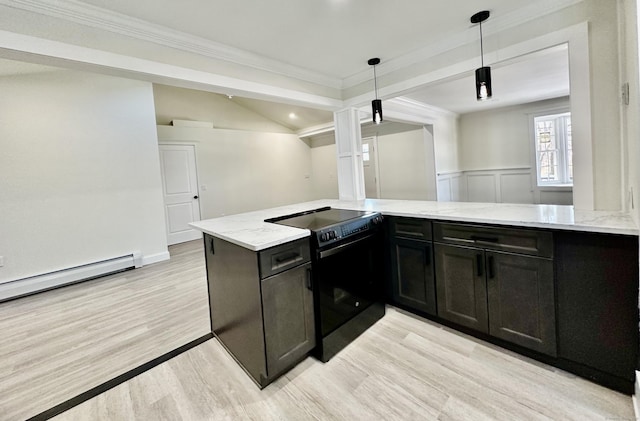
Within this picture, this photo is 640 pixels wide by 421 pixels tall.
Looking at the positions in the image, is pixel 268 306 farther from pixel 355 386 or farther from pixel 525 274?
pixel 525 274

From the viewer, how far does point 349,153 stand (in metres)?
3.63

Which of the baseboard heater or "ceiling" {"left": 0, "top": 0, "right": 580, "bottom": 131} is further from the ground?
"ceiling" {"left": 0, "top": 0, "right": 580, "bottom": 131}

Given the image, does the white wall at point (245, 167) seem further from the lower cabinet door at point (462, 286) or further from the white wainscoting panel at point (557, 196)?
the white wainscoting panel at point (557, 196)

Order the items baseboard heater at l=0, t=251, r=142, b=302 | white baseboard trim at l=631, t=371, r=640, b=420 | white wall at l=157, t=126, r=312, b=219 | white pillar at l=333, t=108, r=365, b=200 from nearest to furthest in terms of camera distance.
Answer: white baseboard trim at l=631, t=371, r=640, b=420
baseboard heater at l=0, t=251, r=142, b=302
white pillar at l=333, t=108, r=365, b=200
white wall at l=157, t=126, r=312, b=219

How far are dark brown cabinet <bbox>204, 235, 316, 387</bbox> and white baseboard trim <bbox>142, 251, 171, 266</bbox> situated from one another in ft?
10.3

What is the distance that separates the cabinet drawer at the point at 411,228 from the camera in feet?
7.21

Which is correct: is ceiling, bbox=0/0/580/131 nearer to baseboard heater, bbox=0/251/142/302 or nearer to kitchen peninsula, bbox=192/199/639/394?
kitchen peninsula, bbox=192/199/639/394

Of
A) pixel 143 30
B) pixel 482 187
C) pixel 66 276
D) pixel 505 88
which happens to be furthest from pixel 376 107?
pixel 482 187

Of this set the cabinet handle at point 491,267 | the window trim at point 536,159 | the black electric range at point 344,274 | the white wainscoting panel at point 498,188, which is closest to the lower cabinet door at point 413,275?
the black electric range at point 344,274

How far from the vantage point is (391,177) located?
6840 mm

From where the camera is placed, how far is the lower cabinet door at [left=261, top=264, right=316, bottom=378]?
1646 millimetres

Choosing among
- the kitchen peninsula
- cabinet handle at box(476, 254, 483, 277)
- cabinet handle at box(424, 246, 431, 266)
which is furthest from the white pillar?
cabinet handle at box(476, 254, 483, 277)

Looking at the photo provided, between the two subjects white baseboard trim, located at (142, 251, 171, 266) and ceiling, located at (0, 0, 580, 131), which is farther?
white baseboard trim, located at (142, 251, 171, 266)

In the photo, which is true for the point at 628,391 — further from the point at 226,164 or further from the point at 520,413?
the point at 226,164
